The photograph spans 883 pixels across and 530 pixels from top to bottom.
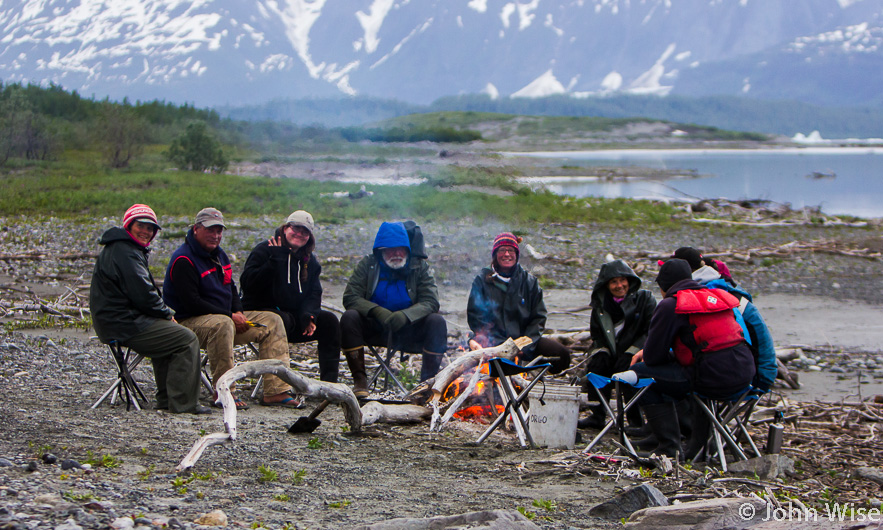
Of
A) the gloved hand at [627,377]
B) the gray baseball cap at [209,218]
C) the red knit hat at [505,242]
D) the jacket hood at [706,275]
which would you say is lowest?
the gloved hand at [627,377]

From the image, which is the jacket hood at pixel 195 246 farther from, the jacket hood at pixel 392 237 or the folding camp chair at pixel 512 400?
the folding camp chair at pixel 512 400

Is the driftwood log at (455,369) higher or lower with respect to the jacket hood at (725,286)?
lower

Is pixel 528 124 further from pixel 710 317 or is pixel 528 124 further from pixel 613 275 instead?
pixel 710 317

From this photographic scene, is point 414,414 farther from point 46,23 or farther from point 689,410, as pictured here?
point 46,23

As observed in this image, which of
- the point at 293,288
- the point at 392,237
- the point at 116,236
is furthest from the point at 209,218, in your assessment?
the point at 392,237

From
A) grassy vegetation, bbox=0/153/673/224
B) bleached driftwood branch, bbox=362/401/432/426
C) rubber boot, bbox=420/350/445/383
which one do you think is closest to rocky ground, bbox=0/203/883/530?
bleached driftwood branch, bbox=362/401/432/426

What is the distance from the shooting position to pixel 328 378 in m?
6.38

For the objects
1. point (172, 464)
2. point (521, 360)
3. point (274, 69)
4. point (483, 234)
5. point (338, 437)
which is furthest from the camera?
point (483, 234)

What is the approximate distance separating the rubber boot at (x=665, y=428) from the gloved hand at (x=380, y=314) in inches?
86.1

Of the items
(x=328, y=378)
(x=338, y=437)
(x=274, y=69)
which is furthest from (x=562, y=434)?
(x=274, y=69)

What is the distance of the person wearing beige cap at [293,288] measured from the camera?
6312 mm

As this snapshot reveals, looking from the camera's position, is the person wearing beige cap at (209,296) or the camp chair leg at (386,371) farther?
the camp chair leg at (386,371)

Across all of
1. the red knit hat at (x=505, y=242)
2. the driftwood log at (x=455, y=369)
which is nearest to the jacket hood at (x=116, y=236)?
the driftwood log at (x=455, y=369)

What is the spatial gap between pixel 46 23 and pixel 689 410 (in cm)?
9232
